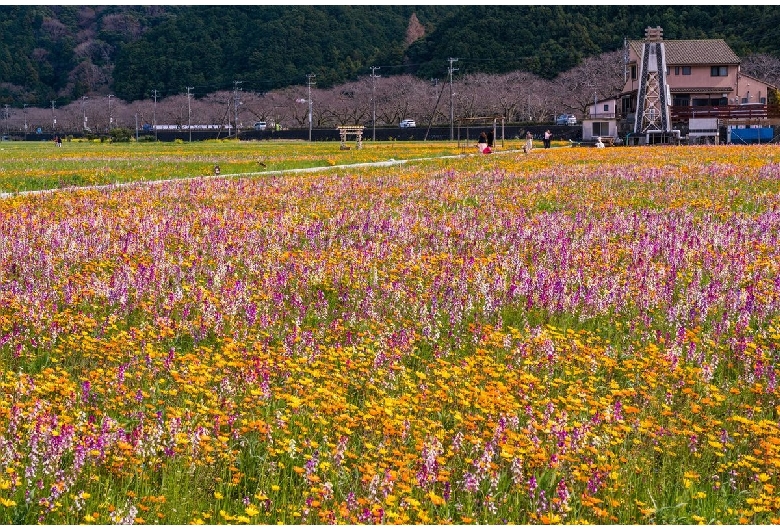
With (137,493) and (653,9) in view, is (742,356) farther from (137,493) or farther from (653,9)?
(653,9)

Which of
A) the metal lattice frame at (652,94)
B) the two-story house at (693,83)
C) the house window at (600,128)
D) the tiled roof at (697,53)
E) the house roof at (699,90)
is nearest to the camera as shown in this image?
the metal lattice frame at (652,94)

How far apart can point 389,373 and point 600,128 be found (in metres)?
104

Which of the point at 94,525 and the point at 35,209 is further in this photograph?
the point at 35,209

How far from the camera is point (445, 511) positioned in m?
5.34

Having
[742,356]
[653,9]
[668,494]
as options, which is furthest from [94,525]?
[653,9]

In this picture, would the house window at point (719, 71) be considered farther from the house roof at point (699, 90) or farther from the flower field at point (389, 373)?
the flower field at point (389, 373)

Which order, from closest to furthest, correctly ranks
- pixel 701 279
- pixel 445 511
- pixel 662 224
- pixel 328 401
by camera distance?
pixel 445 511 → pixel 328 401 → pixel 701 279 → pixel 662 224

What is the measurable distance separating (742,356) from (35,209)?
1580cm

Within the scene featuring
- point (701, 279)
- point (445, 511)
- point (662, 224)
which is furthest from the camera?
point (662, 224)

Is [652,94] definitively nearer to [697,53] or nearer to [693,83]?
[693,83]

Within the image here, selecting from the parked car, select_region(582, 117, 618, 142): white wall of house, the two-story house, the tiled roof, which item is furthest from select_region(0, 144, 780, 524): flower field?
the parked car

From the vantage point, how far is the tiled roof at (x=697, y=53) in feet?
342

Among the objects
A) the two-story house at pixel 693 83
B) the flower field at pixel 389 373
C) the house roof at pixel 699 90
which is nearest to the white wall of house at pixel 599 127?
the two-story house at pixel 693 83

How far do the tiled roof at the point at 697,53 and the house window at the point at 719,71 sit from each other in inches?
35.8
